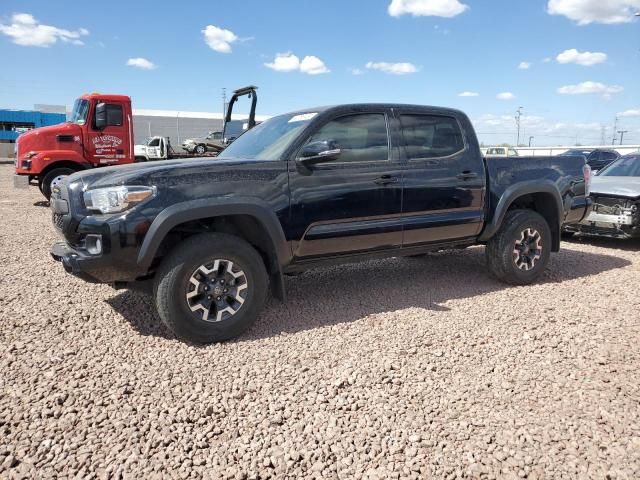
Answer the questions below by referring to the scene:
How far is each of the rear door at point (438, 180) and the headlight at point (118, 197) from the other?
225 cm

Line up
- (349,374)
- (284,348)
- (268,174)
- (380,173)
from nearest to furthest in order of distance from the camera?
1. (349,374)
2. (284,348)
3. (268,174)
4. (380,173)

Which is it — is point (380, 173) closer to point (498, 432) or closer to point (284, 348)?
point (284, 348)

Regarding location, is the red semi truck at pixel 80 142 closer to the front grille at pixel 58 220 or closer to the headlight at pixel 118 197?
the front grille at pixel 58 220

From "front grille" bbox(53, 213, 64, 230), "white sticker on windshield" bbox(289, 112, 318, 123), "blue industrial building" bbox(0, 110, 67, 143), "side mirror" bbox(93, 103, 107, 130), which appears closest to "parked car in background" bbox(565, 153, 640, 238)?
"white sticker on windshield" bbox(289, 112, 318, 123)

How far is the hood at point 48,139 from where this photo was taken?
11.2m

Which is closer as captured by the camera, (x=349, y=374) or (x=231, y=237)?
(x=349, y=374)

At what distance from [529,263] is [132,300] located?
13.5 feet

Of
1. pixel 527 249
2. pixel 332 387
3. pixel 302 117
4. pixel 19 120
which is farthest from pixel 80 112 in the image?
pixel 19 120

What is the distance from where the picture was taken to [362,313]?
430 centimetres

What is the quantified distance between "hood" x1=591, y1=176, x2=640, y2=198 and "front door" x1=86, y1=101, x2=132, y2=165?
1025 centimetres

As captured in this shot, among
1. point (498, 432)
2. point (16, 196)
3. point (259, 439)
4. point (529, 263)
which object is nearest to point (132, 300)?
point (259, 439)

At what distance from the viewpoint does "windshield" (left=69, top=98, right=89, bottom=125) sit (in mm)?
11586

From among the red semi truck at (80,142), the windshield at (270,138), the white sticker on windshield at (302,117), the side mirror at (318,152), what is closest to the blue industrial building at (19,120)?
the red semi truck at (80,142)

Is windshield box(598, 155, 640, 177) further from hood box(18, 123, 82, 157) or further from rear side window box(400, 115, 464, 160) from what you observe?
hood box(18, 123, 82, 157)
